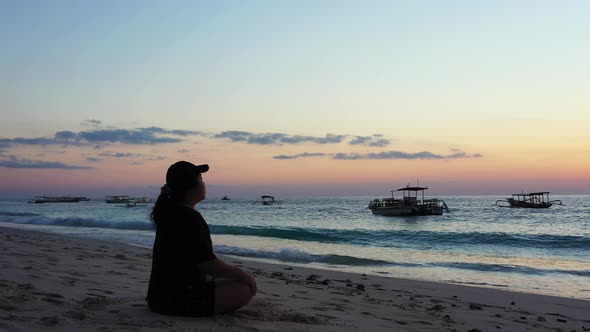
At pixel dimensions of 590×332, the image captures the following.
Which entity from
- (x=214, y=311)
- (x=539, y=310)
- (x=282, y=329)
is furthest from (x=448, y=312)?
(x=214, y=311)

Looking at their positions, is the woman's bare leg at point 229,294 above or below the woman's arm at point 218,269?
below

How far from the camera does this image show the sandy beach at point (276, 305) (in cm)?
406

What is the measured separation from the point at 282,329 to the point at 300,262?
997 centimetres

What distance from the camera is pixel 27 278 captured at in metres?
5.77

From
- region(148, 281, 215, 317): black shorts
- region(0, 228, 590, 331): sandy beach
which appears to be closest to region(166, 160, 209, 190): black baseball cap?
region(148, 281, 215, 317): black shorts

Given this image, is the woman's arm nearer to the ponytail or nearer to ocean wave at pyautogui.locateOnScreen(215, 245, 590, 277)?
the ponytail

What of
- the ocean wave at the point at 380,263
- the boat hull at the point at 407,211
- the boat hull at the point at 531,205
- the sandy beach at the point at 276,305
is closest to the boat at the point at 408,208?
the boat hull at the point at 407,211

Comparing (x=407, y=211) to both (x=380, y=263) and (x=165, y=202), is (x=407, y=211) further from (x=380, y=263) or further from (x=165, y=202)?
(x=165, y=202)

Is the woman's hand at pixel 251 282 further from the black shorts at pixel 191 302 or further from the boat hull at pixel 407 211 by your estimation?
the boat hull at pixel 407 211

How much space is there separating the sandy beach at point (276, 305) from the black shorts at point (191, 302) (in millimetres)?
107

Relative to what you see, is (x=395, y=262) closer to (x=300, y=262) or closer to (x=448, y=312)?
(x=300, y=262)

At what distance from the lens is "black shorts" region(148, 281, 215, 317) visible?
165 inches

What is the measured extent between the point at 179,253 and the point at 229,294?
2.02 feet

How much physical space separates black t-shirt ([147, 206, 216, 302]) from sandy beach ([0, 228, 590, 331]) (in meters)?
0.26
